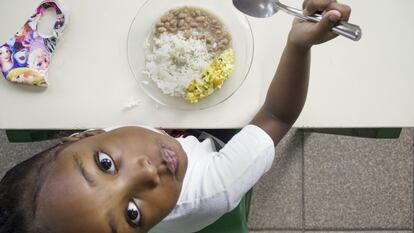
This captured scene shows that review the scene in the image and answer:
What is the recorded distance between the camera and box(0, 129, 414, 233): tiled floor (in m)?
1.37

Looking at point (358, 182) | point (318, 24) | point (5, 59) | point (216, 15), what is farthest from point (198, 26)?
point (358, 182)

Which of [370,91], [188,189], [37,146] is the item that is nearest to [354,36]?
[370,91]

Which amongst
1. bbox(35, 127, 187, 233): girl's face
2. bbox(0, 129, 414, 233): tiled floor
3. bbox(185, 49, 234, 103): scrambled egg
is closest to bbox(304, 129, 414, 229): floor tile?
bbox(0, 129, 414, 233): tiled floor

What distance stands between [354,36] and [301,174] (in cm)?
91

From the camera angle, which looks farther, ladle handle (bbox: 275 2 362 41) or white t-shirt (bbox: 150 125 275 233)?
white t-shirt (bbox: 150 125 275 233)

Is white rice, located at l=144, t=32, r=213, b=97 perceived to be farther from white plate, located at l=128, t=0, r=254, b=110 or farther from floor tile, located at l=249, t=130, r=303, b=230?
floor tile, located at l=249, t=130, r=303, b=230

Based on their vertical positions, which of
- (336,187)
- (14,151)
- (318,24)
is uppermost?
(318,24)

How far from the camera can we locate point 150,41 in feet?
2.71

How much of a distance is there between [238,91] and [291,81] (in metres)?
0.11

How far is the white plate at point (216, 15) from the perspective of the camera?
2.60 feet

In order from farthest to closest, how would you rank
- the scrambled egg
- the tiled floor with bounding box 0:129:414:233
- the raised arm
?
the tiled floor with bounding box 0:129:414:233, the scrambled egg, the raised arm

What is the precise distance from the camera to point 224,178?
73 cm

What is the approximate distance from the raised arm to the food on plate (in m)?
0.10

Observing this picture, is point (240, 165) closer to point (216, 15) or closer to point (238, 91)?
point (238, 91)
